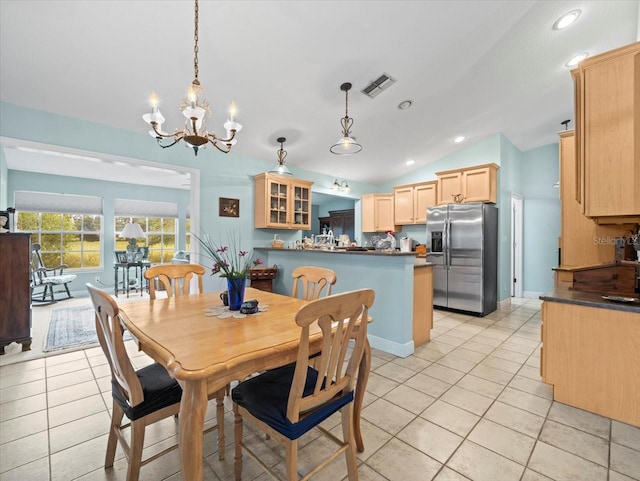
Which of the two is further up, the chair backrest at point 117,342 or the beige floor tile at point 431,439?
the chair backrest at point 117,342

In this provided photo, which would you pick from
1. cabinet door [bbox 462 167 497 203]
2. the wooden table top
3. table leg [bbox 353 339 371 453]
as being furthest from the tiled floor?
cabinet door [bbox 462 167 497 203]

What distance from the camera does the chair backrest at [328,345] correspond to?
109 cm

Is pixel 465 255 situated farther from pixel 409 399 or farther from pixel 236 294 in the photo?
pixel 236 294

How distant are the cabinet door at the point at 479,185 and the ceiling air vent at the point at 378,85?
238 centimetres

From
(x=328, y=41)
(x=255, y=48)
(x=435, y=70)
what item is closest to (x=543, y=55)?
(x=435, y=70)

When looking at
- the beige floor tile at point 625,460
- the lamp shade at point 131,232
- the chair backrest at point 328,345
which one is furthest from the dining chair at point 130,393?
the lamp shade at point 131,232

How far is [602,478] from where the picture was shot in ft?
4.82

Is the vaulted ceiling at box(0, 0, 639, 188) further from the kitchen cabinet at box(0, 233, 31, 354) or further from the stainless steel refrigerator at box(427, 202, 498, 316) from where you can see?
the stainless steel refrigerator at box(427, 202, 498, 316)

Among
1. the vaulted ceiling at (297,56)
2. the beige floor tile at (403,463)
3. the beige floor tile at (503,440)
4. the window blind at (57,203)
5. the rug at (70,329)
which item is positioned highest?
the vaulted ceiling at (297,56)

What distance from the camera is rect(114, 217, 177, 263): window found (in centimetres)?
700

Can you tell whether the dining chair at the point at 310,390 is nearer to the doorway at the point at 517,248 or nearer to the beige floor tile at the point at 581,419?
the beige floor tile at the point at 581,419

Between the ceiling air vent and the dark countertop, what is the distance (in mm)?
2618

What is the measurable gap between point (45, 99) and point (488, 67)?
15.5 ft

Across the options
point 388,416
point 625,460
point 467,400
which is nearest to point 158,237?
point 388,416
